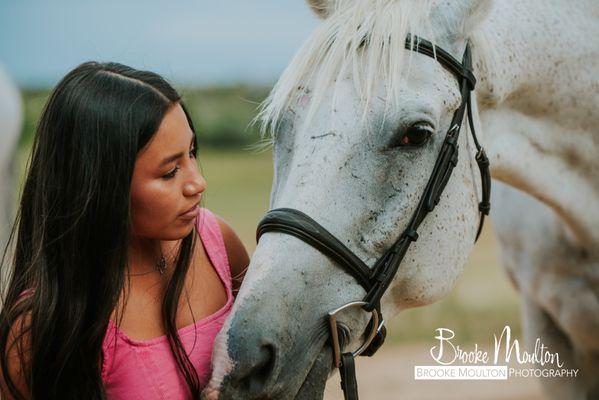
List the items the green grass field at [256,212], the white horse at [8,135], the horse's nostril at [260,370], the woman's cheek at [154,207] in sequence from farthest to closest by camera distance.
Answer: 1. the white horse at [8,135]
2. the green grass field at [256,212]
3. the woman's cheek at [154,207]
4. the horse's nostril at [260,370]

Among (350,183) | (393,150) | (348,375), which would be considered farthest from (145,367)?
(393,150)

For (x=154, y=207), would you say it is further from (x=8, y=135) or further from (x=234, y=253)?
(x=8, y=135)

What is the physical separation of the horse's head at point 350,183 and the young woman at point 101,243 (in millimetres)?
218

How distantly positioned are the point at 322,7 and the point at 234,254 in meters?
0.87

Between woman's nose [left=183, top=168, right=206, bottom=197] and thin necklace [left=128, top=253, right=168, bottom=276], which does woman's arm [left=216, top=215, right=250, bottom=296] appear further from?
woman's nose [left=183, top=168, right=206, bottom=197]

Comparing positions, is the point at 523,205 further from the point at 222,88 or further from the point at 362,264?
the point at 222,88

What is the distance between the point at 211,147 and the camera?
75.9 ft

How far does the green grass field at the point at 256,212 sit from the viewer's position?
683cm

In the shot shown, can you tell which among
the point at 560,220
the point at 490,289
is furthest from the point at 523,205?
the point at 490,289

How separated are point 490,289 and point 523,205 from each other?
5.87 meters

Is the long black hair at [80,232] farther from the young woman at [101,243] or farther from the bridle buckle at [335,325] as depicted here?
the bridle buckle at [335,325]

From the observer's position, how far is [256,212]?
13.5m

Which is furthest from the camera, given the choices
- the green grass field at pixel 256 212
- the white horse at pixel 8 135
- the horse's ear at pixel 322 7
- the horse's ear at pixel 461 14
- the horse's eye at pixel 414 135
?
the white horse at pixel 8 135

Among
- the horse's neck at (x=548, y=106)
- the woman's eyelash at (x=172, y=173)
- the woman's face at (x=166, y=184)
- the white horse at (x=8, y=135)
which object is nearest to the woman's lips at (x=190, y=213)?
the woman's face at (x=166, y=184)
